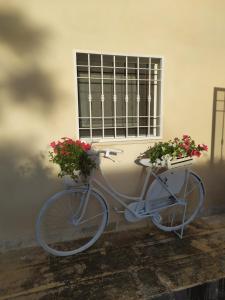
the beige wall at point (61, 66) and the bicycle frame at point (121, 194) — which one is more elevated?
the beige wall at point (61, 66)

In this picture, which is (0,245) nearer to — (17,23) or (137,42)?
(17,23)

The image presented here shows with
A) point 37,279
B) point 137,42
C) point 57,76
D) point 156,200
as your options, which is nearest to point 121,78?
point 137,42

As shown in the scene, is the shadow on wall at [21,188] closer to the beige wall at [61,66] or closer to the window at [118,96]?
the beige wall at [61,66]

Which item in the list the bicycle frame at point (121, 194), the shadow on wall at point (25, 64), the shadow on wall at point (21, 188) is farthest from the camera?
the bicycle frame at point (121, 194)

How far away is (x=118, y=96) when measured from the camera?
2.86 meters

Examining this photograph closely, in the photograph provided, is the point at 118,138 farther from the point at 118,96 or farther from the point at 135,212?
the point at 135,212

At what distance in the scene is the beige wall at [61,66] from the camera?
235 centimetres

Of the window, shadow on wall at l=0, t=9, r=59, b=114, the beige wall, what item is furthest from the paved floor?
shadow on wall at l=0, t=9, r=59, b=114

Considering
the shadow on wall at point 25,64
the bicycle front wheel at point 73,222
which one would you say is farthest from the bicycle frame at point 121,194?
the shadow on wall at point 25,64

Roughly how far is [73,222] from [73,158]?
74cm

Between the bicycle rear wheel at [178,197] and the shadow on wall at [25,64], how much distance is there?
61.4 inches

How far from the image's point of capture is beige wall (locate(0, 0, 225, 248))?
7.71ft

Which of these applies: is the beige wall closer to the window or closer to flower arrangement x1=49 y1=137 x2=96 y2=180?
the window

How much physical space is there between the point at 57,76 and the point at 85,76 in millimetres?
346
